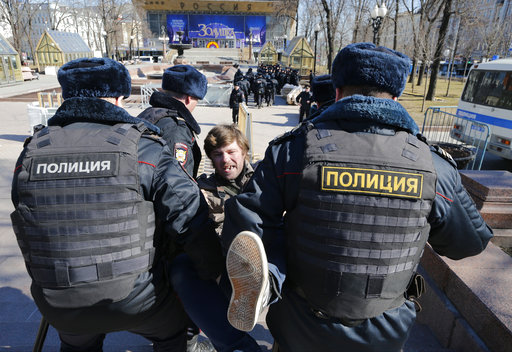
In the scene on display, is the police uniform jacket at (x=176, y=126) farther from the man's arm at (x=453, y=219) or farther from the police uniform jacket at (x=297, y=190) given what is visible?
the man's arm at (x=453, y=219)

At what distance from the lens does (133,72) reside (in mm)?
33500

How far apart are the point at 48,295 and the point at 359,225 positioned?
4.88 feet

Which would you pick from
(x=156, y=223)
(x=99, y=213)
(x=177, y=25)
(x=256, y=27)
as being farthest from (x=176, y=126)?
(x=177, y=25)

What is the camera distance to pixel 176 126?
108 inches

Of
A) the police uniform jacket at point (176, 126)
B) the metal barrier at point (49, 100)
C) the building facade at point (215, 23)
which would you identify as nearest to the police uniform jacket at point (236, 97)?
the metal barrier at point (49, 100)

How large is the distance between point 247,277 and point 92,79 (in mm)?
1332

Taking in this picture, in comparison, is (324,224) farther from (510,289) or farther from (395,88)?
(510,289)

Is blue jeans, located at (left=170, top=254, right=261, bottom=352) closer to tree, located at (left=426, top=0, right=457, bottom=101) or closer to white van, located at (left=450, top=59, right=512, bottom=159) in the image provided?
white van, located at (left=450, top=59, right=512, bottom=159)

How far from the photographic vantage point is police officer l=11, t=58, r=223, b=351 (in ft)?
5.26

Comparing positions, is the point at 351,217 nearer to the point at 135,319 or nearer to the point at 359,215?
the point at 359,215

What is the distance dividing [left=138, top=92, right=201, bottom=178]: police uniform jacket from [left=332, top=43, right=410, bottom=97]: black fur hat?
143 centimetres

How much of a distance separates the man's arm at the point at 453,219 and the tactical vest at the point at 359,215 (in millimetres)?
95

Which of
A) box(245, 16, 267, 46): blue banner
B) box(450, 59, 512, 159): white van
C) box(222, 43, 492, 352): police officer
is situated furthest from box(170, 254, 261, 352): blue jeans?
box(245, 16, 267, 46): blue banner

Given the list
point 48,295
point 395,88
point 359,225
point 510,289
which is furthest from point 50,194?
point 510,289
